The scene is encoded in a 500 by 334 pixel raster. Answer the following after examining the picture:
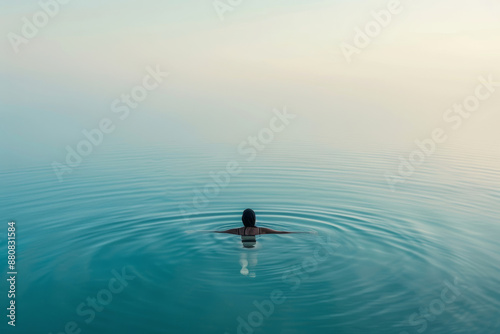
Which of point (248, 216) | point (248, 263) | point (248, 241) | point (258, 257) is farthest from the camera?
point (248, 241)

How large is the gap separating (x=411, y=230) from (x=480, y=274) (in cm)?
350

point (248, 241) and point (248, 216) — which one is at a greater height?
point (248, 216)

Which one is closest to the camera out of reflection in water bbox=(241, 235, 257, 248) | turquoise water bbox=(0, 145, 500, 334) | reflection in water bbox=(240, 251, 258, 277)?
turquoise water bbox=(0, 145, 500, 334)

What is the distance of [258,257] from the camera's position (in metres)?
11.2

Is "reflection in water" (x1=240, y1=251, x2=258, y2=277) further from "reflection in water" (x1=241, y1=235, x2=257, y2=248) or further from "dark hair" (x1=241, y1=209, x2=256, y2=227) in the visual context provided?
"dark hair" (x1=241, y1=209, x2=256, y2=227)

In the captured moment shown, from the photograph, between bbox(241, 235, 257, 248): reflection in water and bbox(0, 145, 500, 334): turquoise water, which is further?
bbox(241, 235, 257, 248): reflection in water

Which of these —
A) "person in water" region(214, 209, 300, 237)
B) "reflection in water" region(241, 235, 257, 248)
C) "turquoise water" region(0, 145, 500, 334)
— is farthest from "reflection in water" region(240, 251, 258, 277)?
"person in water" region(214, 209, 300, 237)

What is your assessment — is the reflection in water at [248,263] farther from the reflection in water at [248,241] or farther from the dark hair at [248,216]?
the dark hair at [248,216]

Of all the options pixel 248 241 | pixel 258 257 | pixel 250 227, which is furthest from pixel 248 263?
pixel 250 227

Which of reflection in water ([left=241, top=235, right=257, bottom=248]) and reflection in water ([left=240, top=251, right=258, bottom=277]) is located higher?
reflection in water ([left=241, top=235, right=257, bottom=248])

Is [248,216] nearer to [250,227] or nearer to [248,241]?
[250,227]

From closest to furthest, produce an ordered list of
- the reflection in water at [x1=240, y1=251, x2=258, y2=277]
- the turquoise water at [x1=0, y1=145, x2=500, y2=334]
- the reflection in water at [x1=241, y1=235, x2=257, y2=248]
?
the turquoise water at [x1=0, y1=145, x2=500, y2=334]
the reflection in water at [x1=240, y1=251, x2=258, y2=277]
the reflection in water at [x1=241, y1=235, x2=257, y2=248]

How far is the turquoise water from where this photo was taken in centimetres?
854

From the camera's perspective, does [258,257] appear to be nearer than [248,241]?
Yes
